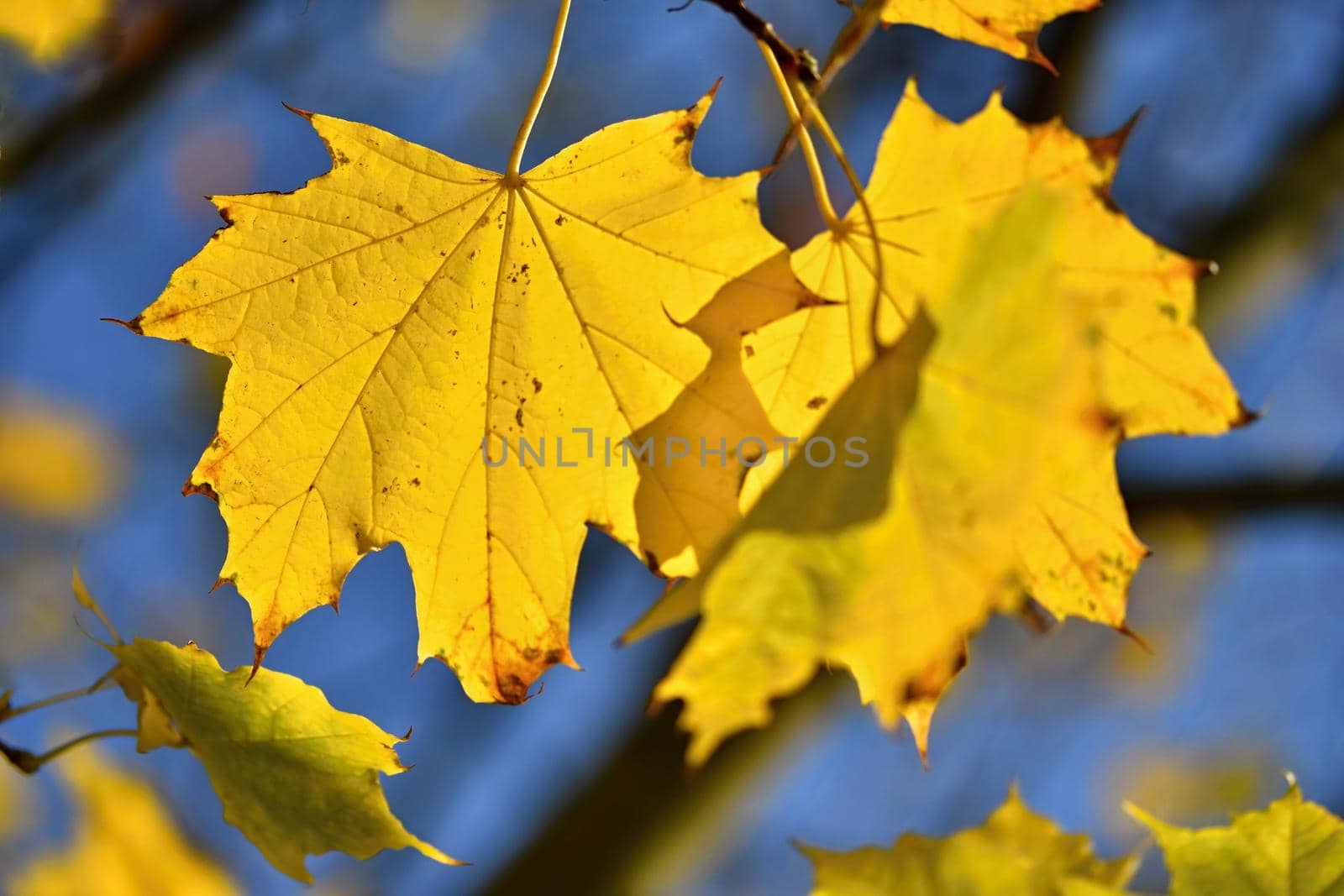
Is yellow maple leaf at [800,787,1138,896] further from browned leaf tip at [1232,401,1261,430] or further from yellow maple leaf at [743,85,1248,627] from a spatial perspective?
browned leaf tip at [1232,401,1261,430]

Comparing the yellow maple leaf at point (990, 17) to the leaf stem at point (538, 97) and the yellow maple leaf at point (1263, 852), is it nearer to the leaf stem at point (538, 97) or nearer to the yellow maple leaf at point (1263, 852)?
the leaf stem at point (538, 97)

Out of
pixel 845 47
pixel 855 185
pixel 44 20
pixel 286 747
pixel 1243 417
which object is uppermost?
pixel 44 20

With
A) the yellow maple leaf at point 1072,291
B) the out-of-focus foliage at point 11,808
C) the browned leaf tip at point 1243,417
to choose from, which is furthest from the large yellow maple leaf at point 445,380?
the out-of-focus foliage at point 11,808

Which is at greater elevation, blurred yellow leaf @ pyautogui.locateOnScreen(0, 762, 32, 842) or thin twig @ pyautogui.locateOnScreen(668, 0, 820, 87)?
thin twig @ pyautogui.locateOnScreen(668, 0, 820, 87)

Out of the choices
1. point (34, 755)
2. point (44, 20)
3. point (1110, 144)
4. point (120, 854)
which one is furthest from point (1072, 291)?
point (120, 854)

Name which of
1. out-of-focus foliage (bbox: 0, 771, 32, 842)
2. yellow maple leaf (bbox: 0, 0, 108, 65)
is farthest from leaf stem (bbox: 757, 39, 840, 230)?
out-of-focus foliage (bbox: 0, 771, 32, 842)

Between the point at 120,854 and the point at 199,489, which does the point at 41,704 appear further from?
the point at 120,854

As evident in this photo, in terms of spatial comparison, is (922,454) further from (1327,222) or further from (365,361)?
(1327,222)
